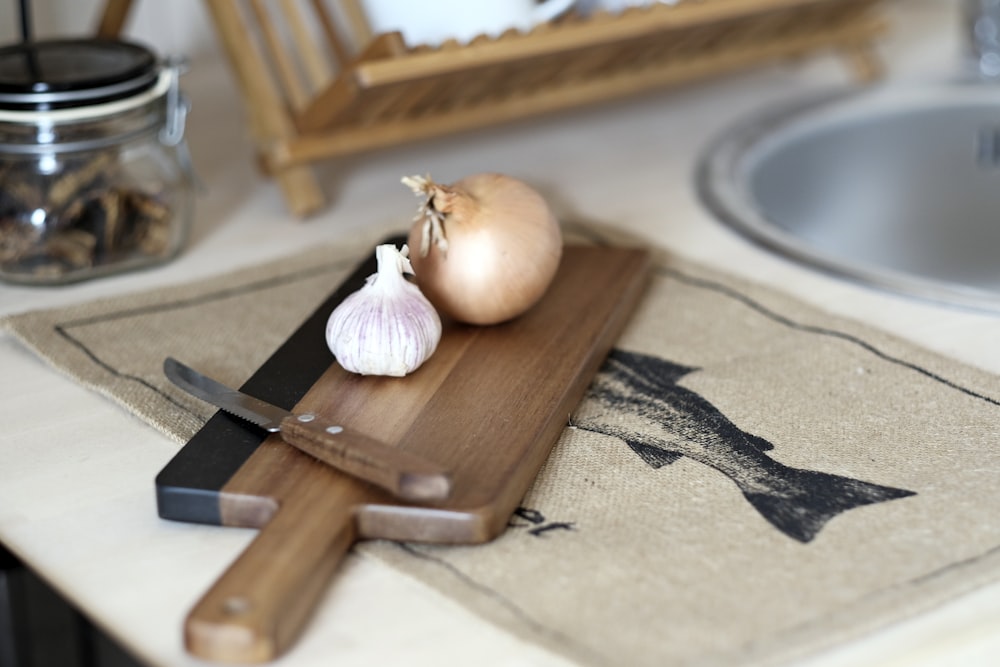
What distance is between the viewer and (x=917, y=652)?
50 cm

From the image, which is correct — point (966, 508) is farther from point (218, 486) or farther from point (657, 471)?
point (218, 486)

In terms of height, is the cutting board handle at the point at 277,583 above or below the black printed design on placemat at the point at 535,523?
above

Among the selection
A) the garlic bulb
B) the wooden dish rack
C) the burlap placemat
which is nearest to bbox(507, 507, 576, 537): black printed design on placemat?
the burlap placemat

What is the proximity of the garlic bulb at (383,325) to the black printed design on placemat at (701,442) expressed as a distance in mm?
109

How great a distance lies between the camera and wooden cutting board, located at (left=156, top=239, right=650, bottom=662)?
50 cm

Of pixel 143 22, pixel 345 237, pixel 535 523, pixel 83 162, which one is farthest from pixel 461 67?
pixel 143 22

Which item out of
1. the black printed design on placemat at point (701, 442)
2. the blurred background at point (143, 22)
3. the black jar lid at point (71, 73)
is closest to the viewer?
the black printed design on placemat at point (701, 442)

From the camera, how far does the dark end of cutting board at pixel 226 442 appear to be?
0.57 meters

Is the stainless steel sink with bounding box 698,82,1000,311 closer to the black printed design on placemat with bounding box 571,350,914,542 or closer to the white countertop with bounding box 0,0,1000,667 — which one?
the white countertop with bounding box 0,0,1000,667

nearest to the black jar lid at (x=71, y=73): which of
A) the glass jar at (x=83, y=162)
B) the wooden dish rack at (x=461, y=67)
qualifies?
the glass jar at (x=83, y=162)

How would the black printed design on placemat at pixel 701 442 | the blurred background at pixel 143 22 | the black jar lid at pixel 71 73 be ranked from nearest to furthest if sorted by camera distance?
the black printed design on placemat at pixel 701 442, the black jar lid at pixel 71 73, the blurred background at pixel 143 22

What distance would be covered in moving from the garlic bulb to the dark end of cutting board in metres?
0.03

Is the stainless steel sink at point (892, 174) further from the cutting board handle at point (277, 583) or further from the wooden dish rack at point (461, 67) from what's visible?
the cutting board handle at point (277, 583)

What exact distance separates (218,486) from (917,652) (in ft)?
1.08
